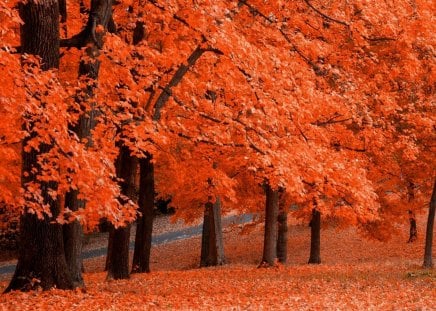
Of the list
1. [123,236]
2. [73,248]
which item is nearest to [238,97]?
[73,248]

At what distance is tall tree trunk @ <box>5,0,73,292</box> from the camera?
11.5 m

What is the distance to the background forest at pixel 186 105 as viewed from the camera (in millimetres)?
9953

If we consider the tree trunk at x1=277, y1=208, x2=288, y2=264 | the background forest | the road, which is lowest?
the road

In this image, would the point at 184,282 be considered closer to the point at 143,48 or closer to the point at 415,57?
the point at 143,48

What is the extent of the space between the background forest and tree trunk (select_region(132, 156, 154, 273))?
0.05 meters

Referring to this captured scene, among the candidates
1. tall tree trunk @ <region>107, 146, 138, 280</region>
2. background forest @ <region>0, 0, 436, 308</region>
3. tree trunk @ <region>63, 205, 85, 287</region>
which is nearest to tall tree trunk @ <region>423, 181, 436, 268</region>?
background forest @ <region>0, 0, 436, 308</region>

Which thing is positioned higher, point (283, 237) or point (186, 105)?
point (186, 105)

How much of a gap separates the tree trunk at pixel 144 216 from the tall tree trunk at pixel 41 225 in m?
7.43

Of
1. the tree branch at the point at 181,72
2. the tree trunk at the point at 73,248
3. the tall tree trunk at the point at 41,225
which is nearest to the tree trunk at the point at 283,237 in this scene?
the tree branch at the point at 181,72

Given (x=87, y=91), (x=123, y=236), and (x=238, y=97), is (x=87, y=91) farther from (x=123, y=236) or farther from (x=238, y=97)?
(x=123, y=236)

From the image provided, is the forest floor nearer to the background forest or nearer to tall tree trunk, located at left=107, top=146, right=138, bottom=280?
tall tree trunk, located at left=107, top=146, right=138, bottom=280

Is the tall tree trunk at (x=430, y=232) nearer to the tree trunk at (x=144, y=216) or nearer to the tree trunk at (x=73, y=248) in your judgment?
the tree trunk at (x=144, y=216)

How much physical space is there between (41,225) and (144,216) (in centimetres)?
837

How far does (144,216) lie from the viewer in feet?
65.7
